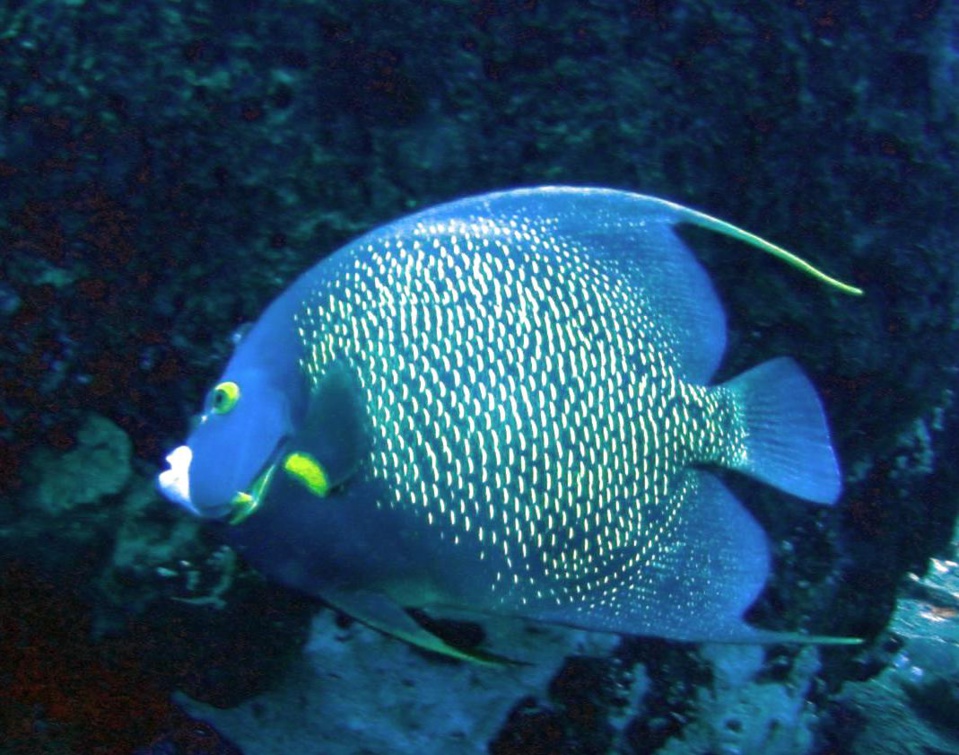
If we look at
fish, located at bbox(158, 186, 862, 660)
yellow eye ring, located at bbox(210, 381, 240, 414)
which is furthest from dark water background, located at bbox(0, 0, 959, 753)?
yellow eye ring, located at bbox(210, 381, 240, 414)

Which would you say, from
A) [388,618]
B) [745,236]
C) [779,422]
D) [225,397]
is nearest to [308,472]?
[225,397]

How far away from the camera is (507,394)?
1.48 meters

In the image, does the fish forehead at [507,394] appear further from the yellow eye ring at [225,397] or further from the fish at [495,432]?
the yellow eye ring at [225,397]

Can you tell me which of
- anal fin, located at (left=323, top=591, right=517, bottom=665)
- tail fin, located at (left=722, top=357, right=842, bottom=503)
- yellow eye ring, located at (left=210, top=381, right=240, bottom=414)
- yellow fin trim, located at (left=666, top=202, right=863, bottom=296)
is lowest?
anal fin, located at (left=323, top=591, right=517, bottom=665)

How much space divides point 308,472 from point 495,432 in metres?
0.33

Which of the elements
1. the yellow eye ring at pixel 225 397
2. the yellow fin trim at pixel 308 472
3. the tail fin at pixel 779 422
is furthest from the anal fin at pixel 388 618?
the tail fin at pixel 779 422

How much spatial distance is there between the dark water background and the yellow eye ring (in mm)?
864

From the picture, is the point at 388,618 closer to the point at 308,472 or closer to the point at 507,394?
the point at 308,472

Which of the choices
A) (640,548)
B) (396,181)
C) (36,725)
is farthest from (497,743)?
(396,181)

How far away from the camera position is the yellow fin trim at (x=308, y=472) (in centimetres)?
138

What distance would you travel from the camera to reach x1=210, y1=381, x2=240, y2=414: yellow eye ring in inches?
54.4

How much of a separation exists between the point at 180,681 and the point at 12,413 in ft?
2.85

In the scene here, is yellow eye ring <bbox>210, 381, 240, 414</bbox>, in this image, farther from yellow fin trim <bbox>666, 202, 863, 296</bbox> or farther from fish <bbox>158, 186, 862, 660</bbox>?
yellow fin trim <bbox>666, 202, 863, 296</bbox>

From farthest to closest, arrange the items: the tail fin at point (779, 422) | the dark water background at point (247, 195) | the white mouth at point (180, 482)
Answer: the dark water background at point (247, 195) < the tail fin at point (779, 422) < the white mouth at point (180, 482)
